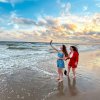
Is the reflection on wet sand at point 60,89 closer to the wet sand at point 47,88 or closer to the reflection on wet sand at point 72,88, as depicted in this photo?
the wet sand at point 47,88

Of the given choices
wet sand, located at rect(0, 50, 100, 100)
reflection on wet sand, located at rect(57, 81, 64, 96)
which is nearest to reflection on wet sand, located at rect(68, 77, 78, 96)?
wet sand, located at rect(0, 50, 100, 100)

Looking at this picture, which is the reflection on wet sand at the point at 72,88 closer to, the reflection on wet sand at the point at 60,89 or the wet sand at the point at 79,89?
the wet sand at the point at 79,89

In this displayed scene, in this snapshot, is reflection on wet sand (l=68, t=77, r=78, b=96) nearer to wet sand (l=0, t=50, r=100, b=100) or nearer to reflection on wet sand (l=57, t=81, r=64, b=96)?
wet sand (l=0, t=50, r=100, b=100)

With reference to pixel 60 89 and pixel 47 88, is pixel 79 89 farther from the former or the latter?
pixel 47 88

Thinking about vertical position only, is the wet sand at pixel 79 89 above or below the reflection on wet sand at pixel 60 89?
below

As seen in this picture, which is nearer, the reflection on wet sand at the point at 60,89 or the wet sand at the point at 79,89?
the wet sand at the point at 79,89

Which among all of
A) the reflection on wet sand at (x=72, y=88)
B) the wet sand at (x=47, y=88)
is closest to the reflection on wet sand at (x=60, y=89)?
the wet sand at (x=47, y=88)

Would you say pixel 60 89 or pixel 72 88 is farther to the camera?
pixel 72 88

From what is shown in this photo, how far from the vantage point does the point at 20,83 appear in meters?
8.59

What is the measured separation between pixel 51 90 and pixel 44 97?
0.85m

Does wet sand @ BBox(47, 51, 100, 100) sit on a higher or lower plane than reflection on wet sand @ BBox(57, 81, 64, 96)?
lower

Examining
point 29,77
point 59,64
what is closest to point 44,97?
point 59,64

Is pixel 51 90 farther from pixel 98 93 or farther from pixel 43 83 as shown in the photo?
pixel 98 93

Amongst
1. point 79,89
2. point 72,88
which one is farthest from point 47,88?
point 79,89
